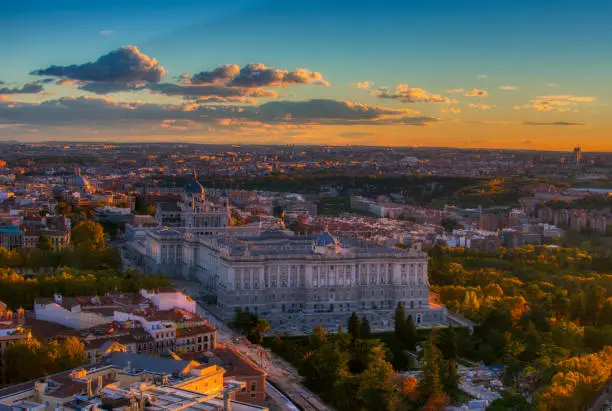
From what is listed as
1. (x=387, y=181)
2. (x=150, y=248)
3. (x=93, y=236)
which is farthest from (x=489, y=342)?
(x=387, y=181)

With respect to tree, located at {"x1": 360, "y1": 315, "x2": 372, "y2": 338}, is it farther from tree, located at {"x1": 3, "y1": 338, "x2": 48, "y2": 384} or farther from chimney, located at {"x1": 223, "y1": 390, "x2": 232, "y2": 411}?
chimney, located at {"x1": 223, "y1": 390, "x2": 232, "y2": 411}

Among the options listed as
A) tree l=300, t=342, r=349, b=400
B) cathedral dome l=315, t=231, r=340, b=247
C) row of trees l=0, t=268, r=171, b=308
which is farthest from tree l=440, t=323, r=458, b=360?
row of trees l=0, t=268, r=171, b=308

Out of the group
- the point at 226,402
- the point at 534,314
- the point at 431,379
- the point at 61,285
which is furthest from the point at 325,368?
the point at 61,285

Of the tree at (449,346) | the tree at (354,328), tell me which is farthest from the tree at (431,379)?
the tree at (354,328)

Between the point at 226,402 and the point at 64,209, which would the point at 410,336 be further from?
the point at 64,209

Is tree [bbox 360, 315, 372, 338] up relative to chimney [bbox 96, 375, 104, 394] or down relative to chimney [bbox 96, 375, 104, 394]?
down

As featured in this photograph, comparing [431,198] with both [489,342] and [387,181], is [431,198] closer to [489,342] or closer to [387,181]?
[387,181]

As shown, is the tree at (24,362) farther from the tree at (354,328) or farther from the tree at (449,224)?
the tree at (449,224)
